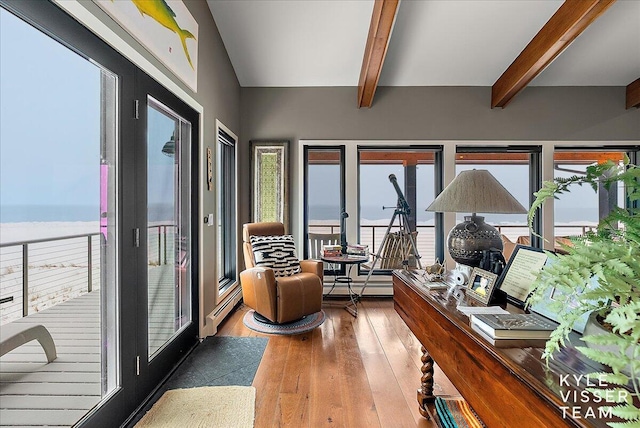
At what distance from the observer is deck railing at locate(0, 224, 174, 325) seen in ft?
3.92

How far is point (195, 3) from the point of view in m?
2.83

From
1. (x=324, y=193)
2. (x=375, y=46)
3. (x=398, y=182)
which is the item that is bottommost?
(x=324, y=193)

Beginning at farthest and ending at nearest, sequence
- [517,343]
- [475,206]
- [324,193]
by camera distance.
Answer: [324,193]
[475,206]
[517,343]

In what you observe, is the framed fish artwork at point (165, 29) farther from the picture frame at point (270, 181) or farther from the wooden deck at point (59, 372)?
the picture frame at point (270, 181)

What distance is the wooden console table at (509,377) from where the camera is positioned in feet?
2.32

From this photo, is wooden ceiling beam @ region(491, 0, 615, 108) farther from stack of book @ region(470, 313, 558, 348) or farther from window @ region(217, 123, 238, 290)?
window @ region(217, 123, 238, 290)

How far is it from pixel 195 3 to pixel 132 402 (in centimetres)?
317

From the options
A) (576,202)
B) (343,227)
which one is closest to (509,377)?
(343,227)

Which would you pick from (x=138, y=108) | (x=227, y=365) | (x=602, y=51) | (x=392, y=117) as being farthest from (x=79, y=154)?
(x=602, y=51)

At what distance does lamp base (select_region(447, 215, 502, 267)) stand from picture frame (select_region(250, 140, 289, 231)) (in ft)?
9.52

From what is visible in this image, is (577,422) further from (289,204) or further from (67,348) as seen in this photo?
(289,204)

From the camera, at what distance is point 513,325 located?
1.05 meters

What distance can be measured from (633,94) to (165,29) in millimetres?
5714

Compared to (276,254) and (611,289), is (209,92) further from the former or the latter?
(611,289)
